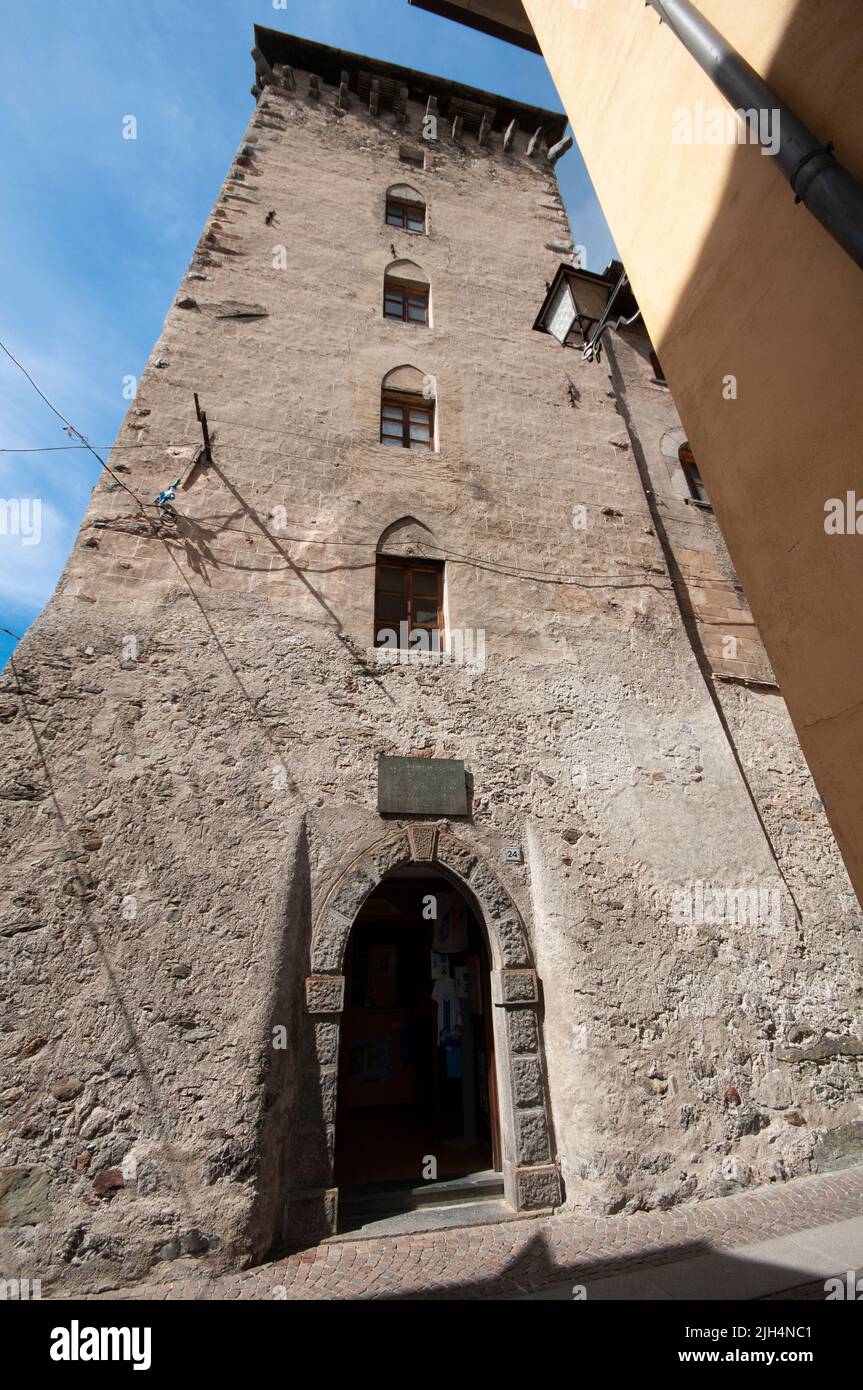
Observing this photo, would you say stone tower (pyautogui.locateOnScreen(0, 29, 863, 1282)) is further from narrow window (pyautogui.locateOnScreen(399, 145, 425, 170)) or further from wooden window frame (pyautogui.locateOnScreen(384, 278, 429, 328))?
narrow window (pyautogui.locateOnScreen(399, 145, 425, 170))

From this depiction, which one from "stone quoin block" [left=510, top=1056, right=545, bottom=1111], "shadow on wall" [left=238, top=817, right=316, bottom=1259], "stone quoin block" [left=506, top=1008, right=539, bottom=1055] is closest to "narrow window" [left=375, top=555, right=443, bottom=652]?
"shadow on wall" [left=238, top=817, right=316, bottom=1259]

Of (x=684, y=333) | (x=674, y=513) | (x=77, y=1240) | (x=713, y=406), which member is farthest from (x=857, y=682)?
(x=674, y=513)

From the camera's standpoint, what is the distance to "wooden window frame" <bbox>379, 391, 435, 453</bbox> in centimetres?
736

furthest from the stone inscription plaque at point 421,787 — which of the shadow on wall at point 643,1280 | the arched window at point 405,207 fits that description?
the arched window at point 405,207

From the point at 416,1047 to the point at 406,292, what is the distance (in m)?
10.5

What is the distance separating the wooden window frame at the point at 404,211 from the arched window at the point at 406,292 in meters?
1.20

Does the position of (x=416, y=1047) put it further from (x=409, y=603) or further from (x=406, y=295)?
(x=406, y=295)

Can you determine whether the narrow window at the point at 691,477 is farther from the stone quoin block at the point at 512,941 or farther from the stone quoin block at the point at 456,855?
the stone quoin block at the point at 512,941

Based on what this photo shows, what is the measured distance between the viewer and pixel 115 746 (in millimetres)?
4840

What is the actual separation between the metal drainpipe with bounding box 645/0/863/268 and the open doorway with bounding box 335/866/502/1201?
5158mm

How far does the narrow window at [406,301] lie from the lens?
8.49 metres

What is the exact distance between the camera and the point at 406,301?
865 centimetres

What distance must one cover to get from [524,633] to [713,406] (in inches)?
113
